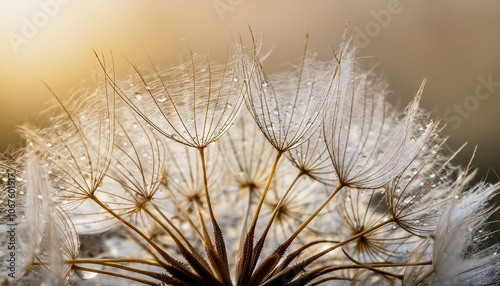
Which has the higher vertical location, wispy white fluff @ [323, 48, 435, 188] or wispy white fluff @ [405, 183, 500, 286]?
wispy white fluff @ [323, 48, 435, 188]

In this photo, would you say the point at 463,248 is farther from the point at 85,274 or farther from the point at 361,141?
the point at 85,274

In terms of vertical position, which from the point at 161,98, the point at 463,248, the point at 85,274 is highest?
the point at 161,98

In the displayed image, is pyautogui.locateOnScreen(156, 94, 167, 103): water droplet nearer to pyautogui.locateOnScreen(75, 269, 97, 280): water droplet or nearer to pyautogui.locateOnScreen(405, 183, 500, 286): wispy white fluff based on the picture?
pyautogui.locateOnScreen(75, 269, 97, 280): water droplet

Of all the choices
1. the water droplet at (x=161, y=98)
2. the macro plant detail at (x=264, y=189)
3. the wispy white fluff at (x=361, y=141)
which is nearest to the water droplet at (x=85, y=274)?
the macro plant detail at (x=264, y=189)

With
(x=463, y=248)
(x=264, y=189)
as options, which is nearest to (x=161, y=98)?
(x=264, y=189)

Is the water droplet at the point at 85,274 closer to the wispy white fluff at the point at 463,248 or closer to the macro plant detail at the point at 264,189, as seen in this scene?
the macro plant detail at the point at 264,189

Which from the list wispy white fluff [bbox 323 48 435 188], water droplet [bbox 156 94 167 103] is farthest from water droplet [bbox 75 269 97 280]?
wispy white fluff [bbox 323 48 435 188]

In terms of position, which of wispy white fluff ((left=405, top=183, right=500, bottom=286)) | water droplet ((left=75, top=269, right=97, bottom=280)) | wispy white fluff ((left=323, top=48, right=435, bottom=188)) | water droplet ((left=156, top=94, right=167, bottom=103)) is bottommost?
wispy white fluff ((left=405, top=183, right=500, bottom=286))

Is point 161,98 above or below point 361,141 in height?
above
